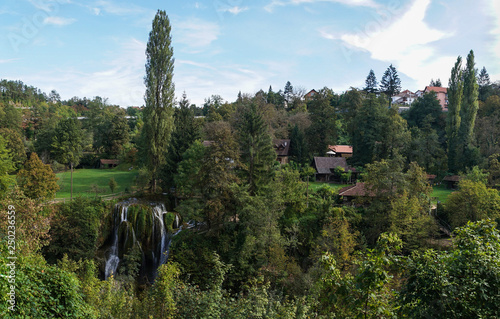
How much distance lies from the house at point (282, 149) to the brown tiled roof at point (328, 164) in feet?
16.0

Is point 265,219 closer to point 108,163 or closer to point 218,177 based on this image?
A: point 218,177

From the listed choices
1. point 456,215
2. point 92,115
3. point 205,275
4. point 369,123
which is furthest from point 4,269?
point 92,115

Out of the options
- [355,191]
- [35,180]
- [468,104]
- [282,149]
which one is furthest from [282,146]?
[35,180]

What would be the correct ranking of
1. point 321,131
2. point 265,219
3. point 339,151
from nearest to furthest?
point 265,219 < point 321,131 < point 339,151

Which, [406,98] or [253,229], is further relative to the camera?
[406,98]

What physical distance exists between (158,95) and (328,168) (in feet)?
73.5

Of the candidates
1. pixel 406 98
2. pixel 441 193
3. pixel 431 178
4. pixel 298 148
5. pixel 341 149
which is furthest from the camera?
pixel 406 98

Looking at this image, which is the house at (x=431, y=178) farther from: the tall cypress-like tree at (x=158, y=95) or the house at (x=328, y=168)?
the tall cypress-like tree at (x=158, y=95)

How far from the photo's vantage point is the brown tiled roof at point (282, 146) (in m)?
44.6

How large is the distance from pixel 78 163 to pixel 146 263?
2990 centimetres

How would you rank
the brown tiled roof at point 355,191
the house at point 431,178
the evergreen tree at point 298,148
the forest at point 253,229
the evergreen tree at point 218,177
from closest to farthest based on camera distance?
the forest at point 253,229 → the evergreen tree at point 218,177 → the brown tiled roof at point 355,191 → the house at point 431,178 → the evergreen tree at point 298,148

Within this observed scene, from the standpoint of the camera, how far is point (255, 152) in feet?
88.1

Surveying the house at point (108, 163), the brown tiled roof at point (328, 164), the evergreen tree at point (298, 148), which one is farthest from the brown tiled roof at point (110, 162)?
the brown tiled roof at point (328, 164)

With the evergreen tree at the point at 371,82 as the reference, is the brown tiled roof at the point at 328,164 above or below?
below
